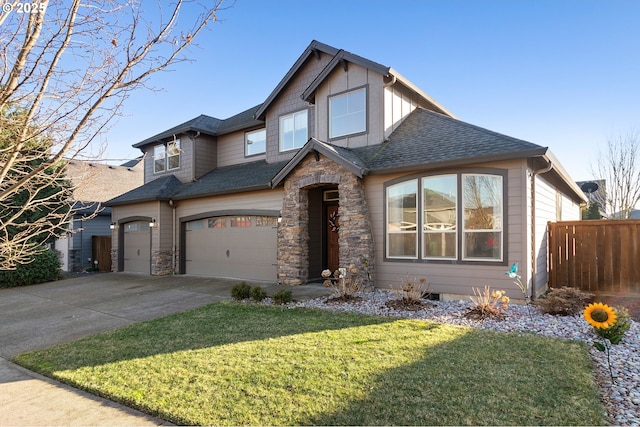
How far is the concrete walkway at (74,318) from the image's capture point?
11.5ft

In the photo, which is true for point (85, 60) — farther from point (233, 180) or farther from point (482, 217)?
point (233, 180)

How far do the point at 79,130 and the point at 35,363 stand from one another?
4.04 metres

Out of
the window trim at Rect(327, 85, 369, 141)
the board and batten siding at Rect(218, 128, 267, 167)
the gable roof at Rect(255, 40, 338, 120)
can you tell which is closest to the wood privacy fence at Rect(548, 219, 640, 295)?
the window trim at Rect(327, 85, 369, 141)

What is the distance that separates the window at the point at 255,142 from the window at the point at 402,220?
678 cm

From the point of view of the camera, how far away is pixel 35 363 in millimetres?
4941

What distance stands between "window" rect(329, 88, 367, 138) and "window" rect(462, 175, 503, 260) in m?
3.79

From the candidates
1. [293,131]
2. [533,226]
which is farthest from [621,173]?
[293,131]

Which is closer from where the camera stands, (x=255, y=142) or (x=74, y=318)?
(x=74, y=318)

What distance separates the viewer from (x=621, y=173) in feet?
64.5

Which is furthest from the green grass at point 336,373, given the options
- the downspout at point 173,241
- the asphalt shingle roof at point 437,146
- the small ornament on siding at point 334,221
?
the downspout at point 173,241

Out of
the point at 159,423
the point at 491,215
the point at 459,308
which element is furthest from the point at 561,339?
the point at 159,423

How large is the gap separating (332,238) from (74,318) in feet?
22.6

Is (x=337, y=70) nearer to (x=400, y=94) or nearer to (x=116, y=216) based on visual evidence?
(x=400, y=94)

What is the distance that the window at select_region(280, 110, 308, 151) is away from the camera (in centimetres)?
1262
